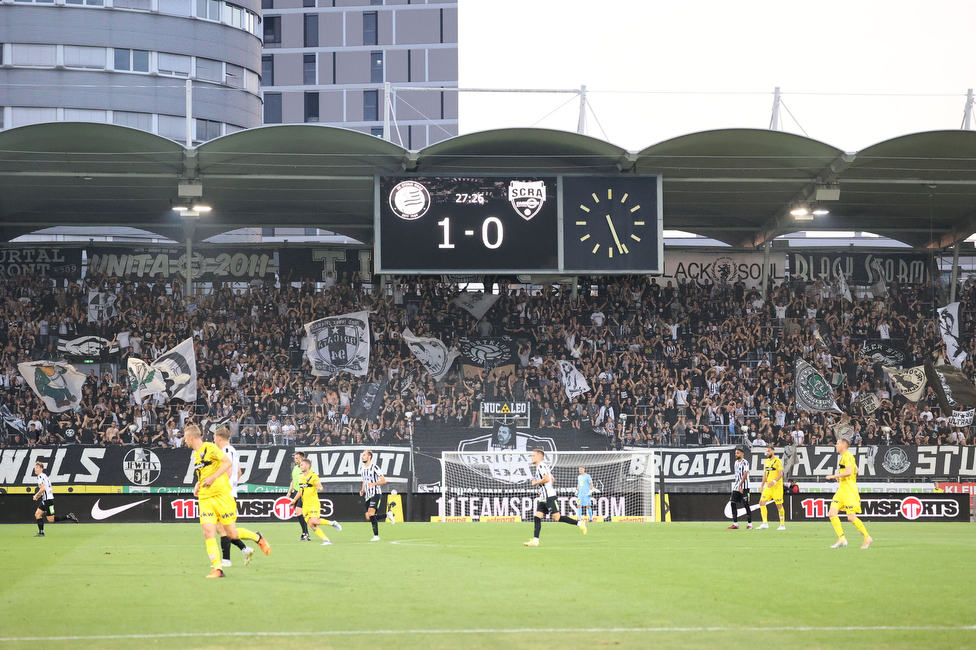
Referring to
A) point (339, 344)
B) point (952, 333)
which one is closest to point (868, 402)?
point (952, 333)

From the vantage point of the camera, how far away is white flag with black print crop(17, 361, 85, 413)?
112ft

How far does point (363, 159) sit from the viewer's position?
30.9 m

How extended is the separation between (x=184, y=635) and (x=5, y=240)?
34969mm

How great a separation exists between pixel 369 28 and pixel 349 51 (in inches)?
109

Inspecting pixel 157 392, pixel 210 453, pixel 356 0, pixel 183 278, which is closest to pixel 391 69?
pixel 356 0

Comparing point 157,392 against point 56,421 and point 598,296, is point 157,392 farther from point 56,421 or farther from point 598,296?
point 598,296

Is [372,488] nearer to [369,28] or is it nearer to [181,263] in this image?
[181,263]

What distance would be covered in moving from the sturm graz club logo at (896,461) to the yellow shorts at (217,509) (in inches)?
883

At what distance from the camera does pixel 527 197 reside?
99.2 feet

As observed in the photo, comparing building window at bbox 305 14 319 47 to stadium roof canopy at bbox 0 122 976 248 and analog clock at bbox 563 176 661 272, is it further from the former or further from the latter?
analog clock at bbox 563 176 661 272

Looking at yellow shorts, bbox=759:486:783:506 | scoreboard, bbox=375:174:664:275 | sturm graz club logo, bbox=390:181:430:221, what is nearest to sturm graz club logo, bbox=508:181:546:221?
scoreboard, bbox=375:174:664:275

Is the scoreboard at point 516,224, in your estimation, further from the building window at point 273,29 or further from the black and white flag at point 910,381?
the building window at point 273,29

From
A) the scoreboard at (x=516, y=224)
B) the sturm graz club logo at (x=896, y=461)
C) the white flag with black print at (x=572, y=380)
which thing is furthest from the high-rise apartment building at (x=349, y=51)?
the sturm graz club logo at (x=896, y=461)

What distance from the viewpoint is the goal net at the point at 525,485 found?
29625 mm
